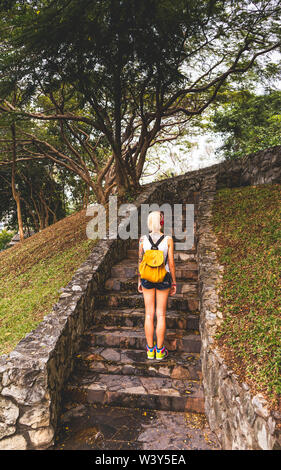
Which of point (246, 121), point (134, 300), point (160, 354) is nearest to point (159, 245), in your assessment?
point (160, 354)

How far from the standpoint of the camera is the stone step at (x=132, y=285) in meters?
5.16

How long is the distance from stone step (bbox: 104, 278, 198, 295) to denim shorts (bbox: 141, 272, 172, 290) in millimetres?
1443

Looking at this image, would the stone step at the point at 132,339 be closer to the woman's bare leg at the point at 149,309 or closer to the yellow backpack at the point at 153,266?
the woman's bare leg at the point at 149,309

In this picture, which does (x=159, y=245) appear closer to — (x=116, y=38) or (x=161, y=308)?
(x=161, y=308)

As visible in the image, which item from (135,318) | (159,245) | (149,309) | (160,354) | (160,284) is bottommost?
(160,354)

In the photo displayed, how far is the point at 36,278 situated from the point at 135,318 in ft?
8.77

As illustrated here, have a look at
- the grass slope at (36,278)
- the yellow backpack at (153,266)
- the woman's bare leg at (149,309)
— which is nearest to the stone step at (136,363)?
the woman's bare leg at (149,309)

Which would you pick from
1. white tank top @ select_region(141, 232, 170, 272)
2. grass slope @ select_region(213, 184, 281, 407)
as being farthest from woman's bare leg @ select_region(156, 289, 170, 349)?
grass slope @ select_region(213, 184, 281, 407)

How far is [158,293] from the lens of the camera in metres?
3.80

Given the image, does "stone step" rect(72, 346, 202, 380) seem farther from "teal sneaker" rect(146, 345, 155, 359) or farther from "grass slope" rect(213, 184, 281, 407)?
"grass slope" rect(213, 184, 281, 407)

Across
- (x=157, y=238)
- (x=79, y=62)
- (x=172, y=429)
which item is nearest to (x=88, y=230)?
(x=79, y=62)

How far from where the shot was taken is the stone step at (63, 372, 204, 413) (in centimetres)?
340

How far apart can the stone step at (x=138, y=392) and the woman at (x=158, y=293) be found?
403mm

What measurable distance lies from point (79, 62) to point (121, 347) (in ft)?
19.2
